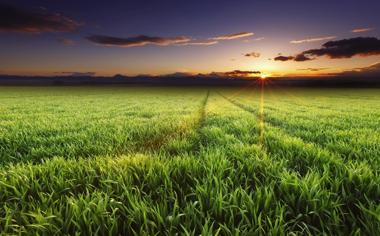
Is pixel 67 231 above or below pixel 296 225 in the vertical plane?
above

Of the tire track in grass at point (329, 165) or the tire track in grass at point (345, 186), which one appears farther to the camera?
the tire track in grass at point (329, 165)

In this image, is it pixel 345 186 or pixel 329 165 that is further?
pixel 329 165

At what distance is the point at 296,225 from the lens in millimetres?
2129

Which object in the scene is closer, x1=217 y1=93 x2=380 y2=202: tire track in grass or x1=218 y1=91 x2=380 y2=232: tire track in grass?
x1=218 y1=91 x2=380 y2=232: tire track in grass

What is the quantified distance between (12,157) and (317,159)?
5.11 meters

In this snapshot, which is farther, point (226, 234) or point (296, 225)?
point (296, 225)

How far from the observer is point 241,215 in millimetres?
2121

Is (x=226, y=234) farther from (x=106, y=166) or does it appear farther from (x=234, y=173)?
(x=106, y=166)

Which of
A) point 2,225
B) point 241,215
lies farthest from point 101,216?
point 241,215

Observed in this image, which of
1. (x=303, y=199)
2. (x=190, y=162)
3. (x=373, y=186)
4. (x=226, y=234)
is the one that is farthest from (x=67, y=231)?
(x=373, y=186)

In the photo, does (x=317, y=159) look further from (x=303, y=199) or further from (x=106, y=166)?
(x=106, y=166)

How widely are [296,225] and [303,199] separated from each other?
1.00 ft

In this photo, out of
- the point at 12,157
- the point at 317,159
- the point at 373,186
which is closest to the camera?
the point at 373,186

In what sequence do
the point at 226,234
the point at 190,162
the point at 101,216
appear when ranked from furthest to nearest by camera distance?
the point at 190,162
the point at 101,216
the point at 226,234
